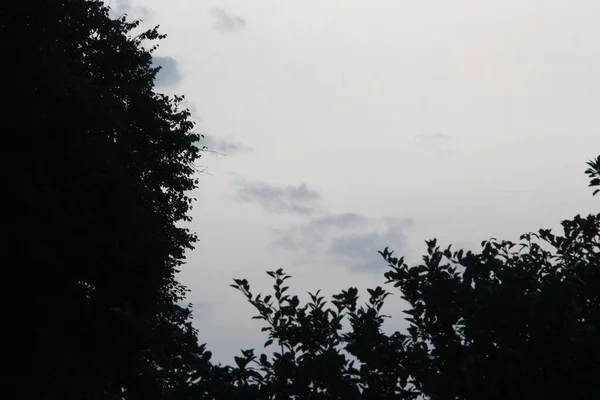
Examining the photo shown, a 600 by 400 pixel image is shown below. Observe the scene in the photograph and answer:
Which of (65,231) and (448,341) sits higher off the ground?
(65,231)

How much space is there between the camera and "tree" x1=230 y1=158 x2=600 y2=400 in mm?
5672

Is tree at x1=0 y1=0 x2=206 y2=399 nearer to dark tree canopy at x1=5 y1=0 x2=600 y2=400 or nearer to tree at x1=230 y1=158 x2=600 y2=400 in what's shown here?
dark tree canopy at x1=5 y1=0 x2=600 y2=400

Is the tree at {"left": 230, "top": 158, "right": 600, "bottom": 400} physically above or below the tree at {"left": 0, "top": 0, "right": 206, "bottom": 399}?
below

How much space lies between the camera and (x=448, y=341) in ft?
19.5

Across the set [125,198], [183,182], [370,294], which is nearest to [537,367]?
[370,294]

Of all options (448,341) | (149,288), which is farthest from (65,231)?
(448,341)

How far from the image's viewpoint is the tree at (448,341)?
18.6 feet

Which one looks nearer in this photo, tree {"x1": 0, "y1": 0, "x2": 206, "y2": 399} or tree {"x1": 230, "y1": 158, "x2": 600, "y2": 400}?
tree {"x1": 230, "y1": 158, "x2": 600, "y2": 400}

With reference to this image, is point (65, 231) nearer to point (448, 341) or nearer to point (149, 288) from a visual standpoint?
point (149, 288)

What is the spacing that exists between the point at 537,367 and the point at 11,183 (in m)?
13.6

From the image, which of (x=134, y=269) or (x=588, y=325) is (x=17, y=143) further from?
(x=588, y=325)

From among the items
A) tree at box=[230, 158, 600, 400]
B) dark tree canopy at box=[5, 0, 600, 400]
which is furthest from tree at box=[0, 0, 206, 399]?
tree at box=[230, 158, 600, 400]

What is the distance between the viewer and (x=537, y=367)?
5.77 metres

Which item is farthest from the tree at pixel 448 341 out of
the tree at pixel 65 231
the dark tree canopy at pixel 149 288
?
the tree at pixel 65 231
